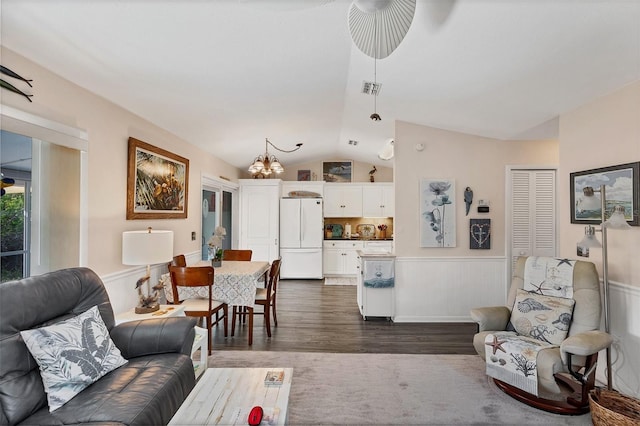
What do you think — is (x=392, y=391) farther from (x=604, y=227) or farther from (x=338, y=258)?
(x=338, y=258)

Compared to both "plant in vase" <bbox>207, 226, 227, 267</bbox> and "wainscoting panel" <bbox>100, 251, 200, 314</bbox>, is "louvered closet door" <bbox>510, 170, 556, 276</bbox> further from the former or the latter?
"wainscoting panel" <bbox>100, 251, 200, 314</bbox>

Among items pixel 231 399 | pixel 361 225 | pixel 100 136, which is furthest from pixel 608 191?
pixel 361 225

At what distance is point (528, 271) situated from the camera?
9.02 feet

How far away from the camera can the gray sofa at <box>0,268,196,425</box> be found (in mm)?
1393

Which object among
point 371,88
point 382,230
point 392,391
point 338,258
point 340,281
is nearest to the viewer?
point 392,391

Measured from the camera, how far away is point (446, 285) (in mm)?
4043

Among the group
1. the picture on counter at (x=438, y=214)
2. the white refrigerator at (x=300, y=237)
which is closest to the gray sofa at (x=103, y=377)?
the picture on counter at (x=438, y=214)

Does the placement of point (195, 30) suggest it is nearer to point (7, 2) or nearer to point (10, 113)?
point (7, 2)

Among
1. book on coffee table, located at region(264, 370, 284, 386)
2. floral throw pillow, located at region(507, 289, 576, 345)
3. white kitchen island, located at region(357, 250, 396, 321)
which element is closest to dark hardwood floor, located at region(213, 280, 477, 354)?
white kitchen island, located at region(357, 250, 396, 321)

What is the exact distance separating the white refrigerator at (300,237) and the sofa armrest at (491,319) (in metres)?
4.16

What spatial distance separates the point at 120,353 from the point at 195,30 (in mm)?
2142

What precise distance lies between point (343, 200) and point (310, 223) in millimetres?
973

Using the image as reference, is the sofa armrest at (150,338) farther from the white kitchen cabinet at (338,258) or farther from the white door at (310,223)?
A: the white kitchen cabinet at (338,258)

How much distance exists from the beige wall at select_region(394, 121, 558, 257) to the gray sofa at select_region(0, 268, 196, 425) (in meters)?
2.97
